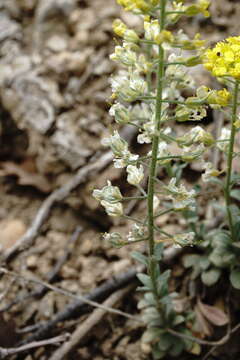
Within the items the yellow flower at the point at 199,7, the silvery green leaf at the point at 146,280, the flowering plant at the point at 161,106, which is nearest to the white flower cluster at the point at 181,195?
the flowering plant at the point at 161,106

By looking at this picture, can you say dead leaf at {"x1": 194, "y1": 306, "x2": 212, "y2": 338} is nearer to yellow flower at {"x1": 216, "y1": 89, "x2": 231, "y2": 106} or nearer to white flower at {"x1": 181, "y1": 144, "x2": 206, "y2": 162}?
white flower at {"x1": 181, "y1": 144, "x2": 206, "y2": 162}

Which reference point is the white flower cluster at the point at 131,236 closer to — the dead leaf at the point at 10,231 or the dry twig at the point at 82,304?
the dry twig at the point at 82,304

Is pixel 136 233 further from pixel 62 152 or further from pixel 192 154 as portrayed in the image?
pixel 62 152

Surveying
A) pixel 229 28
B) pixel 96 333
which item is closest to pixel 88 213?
pixel 96 333

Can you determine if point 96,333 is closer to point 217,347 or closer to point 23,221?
point 217,347

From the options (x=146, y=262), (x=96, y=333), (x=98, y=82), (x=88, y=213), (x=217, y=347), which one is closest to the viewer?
(x=146, y=262)

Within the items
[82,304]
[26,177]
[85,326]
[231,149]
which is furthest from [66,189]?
[231,149]
